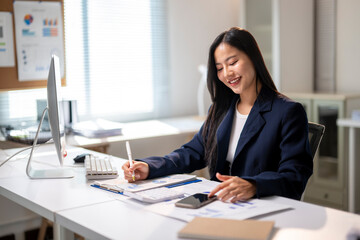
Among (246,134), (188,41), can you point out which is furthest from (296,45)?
Result: (246,134)

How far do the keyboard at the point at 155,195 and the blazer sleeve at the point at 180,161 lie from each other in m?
0.21

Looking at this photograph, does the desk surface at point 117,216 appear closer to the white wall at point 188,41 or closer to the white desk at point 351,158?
the white desk at point 351,158

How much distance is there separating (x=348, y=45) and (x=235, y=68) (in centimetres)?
283

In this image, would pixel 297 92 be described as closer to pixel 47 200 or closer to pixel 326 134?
pixel 326 134

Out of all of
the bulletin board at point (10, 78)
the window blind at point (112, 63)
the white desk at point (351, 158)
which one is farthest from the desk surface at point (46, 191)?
the white desk at point (351, 158)

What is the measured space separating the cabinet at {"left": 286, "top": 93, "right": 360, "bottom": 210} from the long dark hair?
206 centimetres

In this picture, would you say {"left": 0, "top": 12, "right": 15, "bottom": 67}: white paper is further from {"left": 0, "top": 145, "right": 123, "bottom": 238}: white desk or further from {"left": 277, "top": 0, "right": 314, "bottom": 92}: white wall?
{"left": 277, "top": 0, "right": 314, "bottom": 92}: white wall

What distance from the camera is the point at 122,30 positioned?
160 inches

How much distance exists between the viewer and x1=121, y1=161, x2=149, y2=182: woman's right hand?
191 cm

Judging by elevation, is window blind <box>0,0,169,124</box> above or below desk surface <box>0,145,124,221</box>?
above

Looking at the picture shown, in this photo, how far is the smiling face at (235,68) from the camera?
2.02 metres

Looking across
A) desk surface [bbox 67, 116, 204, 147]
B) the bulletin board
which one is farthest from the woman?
the bulletin board

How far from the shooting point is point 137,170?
194 centimetres

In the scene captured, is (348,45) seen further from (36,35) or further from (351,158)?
(36,35)
